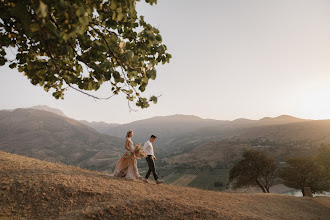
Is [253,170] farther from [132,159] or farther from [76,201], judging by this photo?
[76,201]

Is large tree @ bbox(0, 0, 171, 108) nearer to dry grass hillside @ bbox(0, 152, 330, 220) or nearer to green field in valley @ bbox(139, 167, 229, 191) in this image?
dry grass hillside @ bbox(0, 152, 330, 220)

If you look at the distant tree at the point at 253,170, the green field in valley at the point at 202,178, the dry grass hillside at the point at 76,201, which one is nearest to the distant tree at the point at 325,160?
the distant tree at the point at 253,170

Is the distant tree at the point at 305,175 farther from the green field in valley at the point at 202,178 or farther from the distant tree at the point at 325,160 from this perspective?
the green field in valley at the point at 202,178

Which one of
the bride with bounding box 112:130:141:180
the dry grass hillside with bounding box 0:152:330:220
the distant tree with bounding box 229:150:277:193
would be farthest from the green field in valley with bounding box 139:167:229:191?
the dry grass hillside with bounding box 0:152:330:220

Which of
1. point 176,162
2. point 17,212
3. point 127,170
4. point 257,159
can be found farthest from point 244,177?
point 176,162

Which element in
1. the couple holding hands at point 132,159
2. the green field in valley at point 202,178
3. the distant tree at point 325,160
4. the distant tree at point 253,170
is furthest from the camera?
the green field in valley at point 202,178

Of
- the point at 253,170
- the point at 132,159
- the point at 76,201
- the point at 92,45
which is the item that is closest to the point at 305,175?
the point at 253,170

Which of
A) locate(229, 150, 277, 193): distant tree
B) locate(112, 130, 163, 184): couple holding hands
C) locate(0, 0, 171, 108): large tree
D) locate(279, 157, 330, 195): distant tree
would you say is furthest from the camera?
locate(229, 150, 277, 193): distant tree

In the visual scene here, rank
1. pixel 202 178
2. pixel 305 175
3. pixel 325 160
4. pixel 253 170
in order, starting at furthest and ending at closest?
pixel 202 178, pixel 253 170, pixel 305 175, pixel 325 160

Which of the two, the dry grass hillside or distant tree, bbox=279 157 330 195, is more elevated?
the dry grass hillside

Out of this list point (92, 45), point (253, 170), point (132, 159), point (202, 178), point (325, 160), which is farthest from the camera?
point (202, 178)

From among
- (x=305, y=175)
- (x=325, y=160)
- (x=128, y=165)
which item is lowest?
(x=305, y=175)

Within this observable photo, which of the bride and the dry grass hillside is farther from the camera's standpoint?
the bride

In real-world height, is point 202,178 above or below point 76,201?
below
